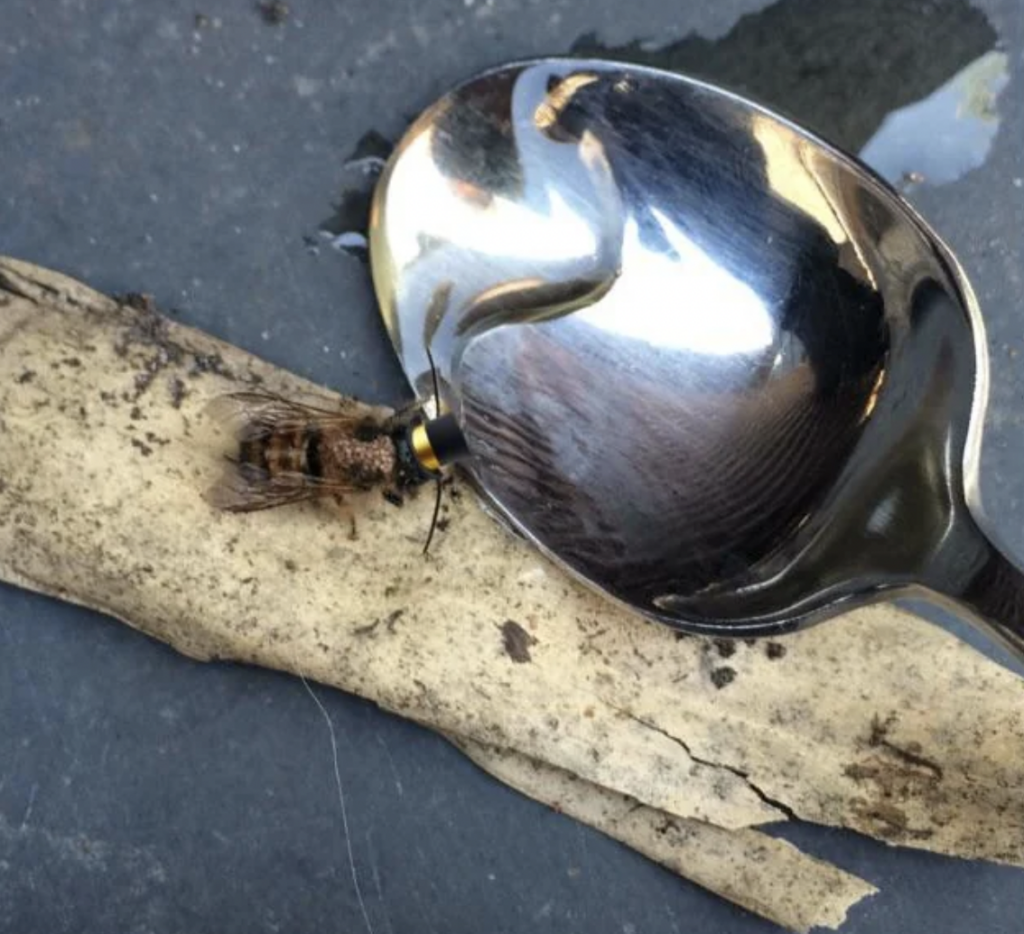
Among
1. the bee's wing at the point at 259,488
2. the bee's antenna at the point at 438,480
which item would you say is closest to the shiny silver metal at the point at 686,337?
the bee's antenna at the point at 438,480

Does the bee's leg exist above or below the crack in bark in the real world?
above

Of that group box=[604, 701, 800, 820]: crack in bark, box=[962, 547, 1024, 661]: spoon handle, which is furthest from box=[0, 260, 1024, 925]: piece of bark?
box=[962, 547, 1024, 661]: spoon handle

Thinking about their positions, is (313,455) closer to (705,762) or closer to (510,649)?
(510,649)

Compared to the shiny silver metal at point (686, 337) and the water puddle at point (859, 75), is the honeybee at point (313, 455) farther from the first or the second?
the water puddle at point (859, 75)

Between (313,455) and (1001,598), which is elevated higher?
(1001,598)

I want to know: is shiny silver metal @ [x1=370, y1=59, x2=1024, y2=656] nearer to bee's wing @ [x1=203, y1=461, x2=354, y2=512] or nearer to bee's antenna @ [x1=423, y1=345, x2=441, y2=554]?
bee's antenna @ [x1=423, y1=345, x2=441, y2=554]

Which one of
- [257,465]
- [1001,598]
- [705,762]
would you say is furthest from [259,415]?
[1001,598]
